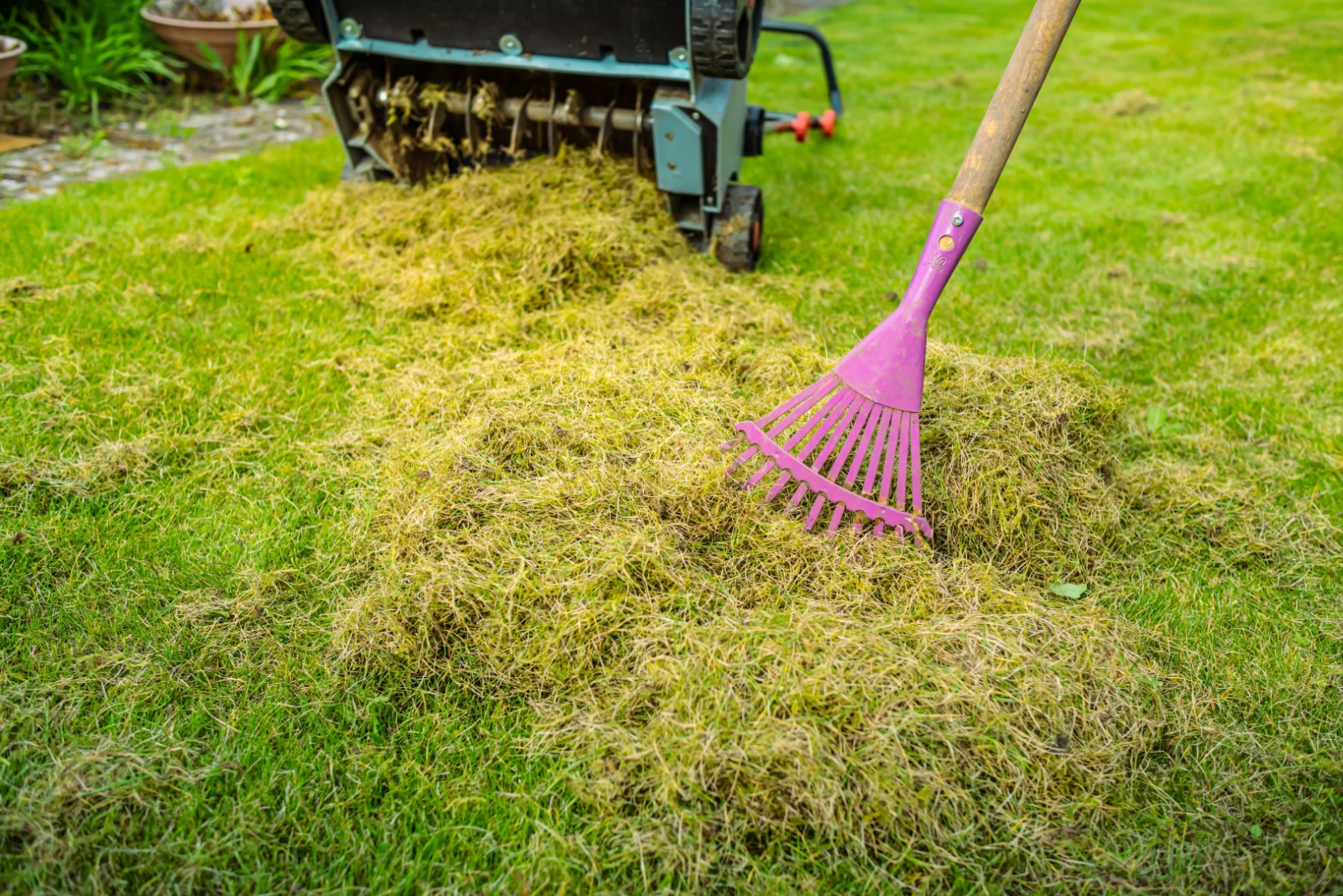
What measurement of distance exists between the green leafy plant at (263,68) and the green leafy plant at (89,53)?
13.4 inches

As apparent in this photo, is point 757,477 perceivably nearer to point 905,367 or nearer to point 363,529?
point 905,367

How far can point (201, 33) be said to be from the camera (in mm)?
5406

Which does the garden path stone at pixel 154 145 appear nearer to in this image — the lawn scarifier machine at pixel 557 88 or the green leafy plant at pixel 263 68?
the green leafy plant at pixel 263 68

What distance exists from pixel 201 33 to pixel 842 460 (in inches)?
224

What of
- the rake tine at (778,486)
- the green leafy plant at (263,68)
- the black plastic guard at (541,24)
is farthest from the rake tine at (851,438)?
the green leafy plant at (263,68)

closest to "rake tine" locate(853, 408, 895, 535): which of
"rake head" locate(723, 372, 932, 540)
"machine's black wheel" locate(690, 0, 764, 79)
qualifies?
"rake head" locate(723, 372, 932, 540)

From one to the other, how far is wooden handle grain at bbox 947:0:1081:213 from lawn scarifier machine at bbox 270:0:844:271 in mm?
1132

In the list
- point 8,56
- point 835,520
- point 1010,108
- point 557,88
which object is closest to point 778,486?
point 835,520

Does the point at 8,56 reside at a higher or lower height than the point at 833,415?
higher

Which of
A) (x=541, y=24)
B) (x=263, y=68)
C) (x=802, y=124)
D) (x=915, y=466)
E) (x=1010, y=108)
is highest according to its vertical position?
(x=541, y=24)

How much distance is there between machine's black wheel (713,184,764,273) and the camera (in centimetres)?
332

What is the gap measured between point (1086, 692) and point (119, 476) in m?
2.49

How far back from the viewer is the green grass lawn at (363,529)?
A: 1.44 meters

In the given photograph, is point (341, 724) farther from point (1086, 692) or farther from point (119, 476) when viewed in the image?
point (1086, 692)
